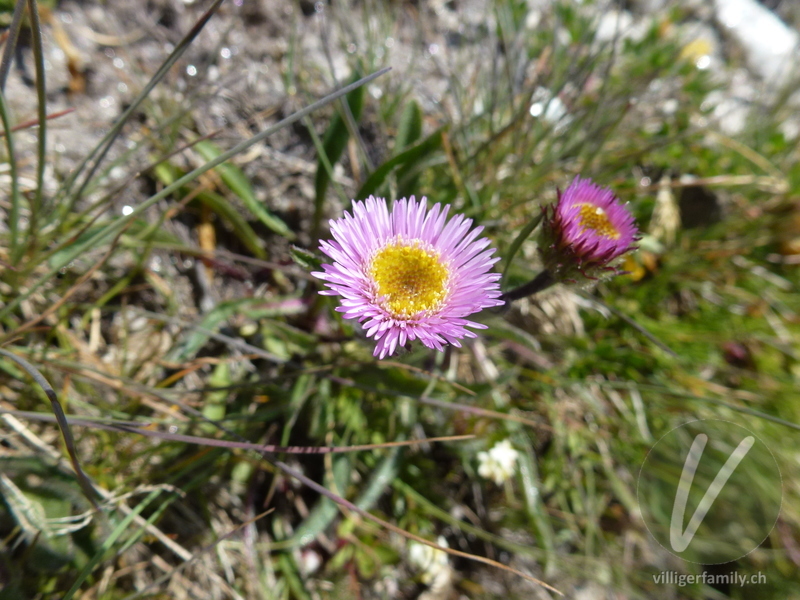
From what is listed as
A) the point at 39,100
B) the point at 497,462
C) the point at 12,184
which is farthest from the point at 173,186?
the point at 497,462

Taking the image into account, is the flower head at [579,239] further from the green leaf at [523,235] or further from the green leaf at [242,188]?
the green leaf at [242,188]

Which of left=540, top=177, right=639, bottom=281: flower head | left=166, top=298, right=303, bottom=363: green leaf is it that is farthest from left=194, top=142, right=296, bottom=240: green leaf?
left=540, top=177, right=639, bottom=281: flower head

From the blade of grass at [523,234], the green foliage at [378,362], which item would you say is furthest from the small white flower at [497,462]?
the blade of grass at [523,234]

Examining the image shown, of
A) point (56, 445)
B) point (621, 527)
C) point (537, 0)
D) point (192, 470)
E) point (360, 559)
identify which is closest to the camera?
point (56, 445)

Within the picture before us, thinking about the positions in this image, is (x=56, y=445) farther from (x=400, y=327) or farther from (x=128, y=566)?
(x=400, y=327)

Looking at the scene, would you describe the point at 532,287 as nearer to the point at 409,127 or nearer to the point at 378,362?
the point at 378,362

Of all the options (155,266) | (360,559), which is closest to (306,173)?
(155,266)
